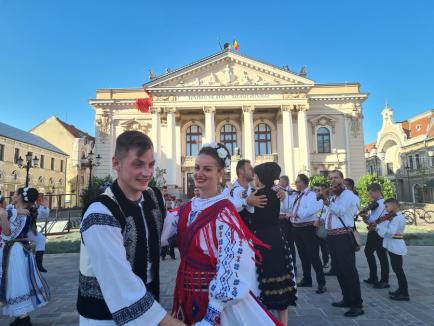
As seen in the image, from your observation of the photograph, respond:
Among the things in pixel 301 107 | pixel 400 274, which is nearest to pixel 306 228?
pixel 400 274

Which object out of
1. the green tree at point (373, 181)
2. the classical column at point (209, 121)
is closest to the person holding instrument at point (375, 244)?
the green tree at point (373, 181)

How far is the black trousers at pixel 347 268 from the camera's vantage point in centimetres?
505

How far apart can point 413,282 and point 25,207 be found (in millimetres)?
8182

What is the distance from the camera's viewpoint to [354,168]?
1421 inches

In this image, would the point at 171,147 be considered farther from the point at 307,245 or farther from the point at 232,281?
the point at 232,281

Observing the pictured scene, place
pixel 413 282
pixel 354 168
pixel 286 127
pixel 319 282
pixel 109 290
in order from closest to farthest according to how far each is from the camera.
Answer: pixel 109 290
pixel 319 282
pixel 413 282
pixel 286 127
pixel 354 168

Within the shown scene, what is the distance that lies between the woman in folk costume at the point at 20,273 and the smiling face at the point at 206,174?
399cm

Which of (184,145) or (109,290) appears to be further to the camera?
(184,145)

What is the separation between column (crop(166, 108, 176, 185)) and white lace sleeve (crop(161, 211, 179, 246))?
1195 inches

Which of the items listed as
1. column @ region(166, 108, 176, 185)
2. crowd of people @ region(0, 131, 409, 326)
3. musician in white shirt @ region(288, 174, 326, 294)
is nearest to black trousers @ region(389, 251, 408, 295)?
musician in white shirt @ region(288, 174, 326, 294)

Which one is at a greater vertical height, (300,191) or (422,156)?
(422,156)

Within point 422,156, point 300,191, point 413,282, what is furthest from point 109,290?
point 422,156

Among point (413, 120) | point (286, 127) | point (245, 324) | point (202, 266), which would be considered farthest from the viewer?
point (413, 120)

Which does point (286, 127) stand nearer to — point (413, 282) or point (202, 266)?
point (413, 282)
